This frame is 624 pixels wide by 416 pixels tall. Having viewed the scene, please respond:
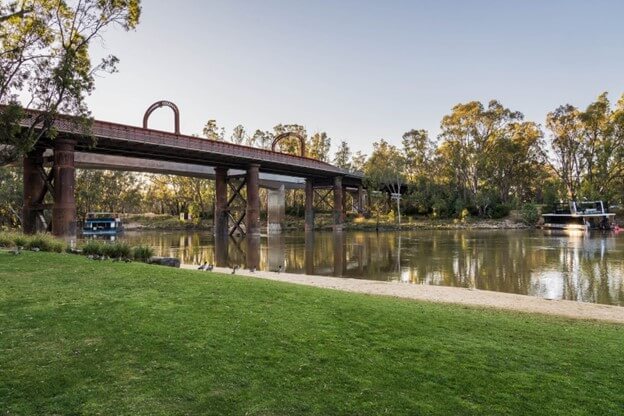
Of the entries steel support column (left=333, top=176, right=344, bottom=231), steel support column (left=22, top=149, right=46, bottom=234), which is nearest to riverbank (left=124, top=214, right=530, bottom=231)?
steel support column (left=333, top=176, right=344, bottom=231)

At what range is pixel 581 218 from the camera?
205ft

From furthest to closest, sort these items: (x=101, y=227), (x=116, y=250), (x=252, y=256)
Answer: (x=101, y=227), (x=252, y=256), (x=116, y=250)

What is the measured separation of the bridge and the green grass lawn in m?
12.5

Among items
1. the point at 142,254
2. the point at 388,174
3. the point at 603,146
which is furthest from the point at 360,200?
the point at 142,254

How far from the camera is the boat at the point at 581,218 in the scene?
61.1 metres

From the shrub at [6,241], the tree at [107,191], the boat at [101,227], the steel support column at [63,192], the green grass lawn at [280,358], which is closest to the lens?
the green grass lawn at [280,358]

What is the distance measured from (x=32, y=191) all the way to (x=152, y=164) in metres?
19.3

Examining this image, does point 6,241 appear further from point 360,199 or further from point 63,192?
point 360,199

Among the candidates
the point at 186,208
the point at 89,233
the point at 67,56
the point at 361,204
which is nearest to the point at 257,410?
the point at 67,56

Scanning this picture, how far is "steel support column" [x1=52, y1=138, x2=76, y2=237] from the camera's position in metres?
30.0

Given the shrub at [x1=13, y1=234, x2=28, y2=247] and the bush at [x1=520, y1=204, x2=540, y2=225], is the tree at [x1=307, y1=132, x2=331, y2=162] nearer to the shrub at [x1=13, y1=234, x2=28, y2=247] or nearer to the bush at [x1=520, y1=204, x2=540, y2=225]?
the bush at [x1=520, y1=204, x2=540, y2=225]

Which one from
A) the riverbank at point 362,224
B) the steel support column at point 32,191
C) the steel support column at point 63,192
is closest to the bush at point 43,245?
the steel support column at point 63,192

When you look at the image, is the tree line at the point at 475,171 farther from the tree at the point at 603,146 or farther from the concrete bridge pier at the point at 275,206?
the concrete bridge pier at the point at 275,206

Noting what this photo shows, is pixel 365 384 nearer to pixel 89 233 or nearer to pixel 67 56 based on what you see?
pixel 67 56
